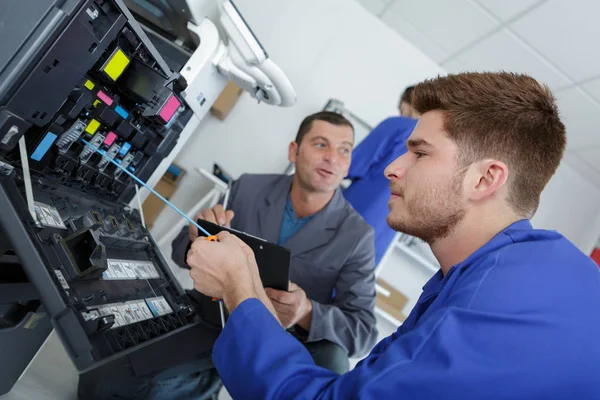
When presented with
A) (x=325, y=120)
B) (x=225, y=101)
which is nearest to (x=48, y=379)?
(x=325, y=120)

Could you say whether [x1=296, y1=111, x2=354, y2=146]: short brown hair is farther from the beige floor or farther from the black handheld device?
the beige floor

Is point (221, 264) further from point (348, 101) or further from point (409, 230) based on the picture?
point (348, 101)

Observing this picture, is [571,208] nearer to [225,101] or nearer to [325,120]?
[325,120]

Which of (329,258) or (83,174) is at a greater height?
(329,258)

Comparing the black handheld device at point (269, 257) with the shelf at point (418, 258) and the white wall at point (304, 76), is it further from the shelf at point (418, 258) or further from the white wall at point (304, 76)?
the shelf at point (418, 258)

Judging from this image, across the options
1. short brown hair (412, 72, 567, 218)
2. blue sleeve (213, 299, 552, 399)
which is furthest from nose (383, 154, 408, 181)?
blue sleeve (213, 299, 552, 399)

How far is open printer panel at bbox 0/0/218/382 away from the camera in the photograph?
65cm

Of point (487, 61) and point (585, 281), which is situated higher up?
point (487, 61)

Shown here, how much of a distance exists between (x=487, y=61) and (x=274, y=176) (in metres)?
2.27

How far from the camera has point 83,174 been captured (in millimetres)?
953

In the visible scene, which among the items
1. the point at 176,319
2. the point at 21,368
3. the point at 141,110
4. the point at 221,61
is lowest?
the point at 21,368

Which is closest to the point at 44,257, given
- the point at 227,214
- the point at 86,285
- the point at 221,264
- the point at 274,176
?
the point at 86,285

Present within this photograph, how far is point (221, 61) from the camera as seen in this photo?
4.10 feet

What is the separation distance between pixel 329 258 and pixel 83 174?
90 cm
